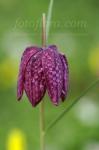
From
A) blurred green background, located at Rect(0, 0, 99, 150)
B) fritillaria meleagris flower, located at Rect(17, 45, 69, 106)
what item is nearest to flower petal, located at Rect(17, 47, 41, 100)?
fritillaria meleagris flower, located at Rect(17, 45, 69, 106)

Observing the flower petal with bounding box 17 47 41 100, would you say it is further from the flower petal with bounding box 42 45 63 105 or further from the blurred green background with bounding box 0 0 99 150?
the blurred green background with bounding box 0 0 99 150

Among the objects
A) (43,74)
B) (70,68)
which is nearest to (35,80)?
(43,74)

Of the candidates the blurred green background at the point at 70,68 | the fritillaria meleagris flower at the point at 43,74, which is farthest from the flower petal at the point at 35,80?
the blurred green background at the point at 70,68

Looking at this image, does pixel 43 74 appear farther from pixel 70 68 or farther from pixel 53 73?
pixel 70 68

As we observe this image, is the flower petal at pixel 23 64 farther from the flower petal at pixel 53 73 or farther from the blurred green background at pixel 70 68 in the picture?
the blurred green background at pixel 70 68

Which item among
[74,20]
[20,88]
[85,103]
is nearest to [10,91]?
[85,103]

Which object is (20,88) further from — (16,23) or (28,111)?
(16,23)
